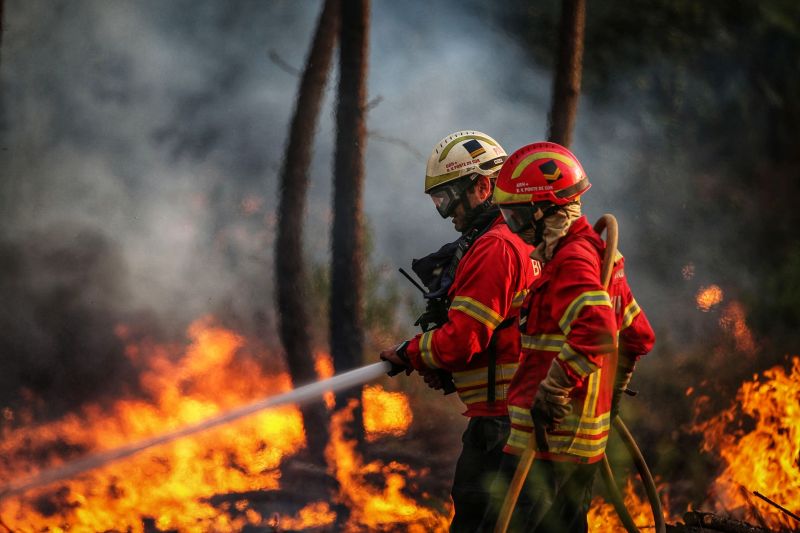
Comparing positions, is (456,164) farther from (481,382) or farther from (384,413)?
(384,413)

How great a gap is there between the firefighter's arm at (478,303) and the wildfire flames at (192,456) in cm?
287

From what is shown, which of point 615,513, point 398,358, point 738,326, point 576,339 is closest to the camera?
point 576,339

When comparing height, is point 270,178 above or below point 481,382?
above

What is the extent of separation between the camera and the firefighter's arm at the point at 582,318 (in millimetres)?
3707

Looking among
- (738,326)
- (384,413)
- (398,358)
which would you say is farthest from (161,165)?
(738,326)

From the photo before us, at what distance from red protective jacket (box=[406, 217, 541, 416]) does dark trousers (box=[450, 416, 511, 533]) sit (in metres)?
0.07

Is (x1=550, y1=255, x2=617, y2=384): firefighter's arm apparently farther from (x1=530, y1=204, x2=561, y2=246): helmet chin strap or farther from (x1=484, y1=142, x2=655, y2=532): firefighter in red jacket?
(x1=530, y1=204, x2=561, y2=246): helmet chin strap

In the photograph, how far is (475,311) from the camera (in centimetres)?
429

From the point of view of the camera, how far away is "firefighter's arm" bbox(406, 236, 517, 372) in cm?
429

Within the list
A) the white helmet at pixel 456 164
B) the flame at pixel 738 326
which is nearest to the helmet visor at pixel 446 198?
the white helmet at pixel 456 164

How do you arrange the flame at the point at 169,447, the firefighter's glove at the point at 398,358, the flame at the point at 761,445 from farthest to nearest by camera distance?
the flame at the point at 761,445 < the flame at the point at 169,447 < the firefighter's glove at the point at 398,358

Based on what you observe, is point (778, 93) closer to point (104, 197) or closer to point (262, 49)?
point (262, 49)

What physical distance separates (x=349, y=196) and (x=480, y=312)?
12.8ft

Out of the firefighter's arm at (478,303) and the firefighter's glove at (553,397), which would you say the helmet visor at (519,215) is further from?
the firefighter's glove at (553,397)
